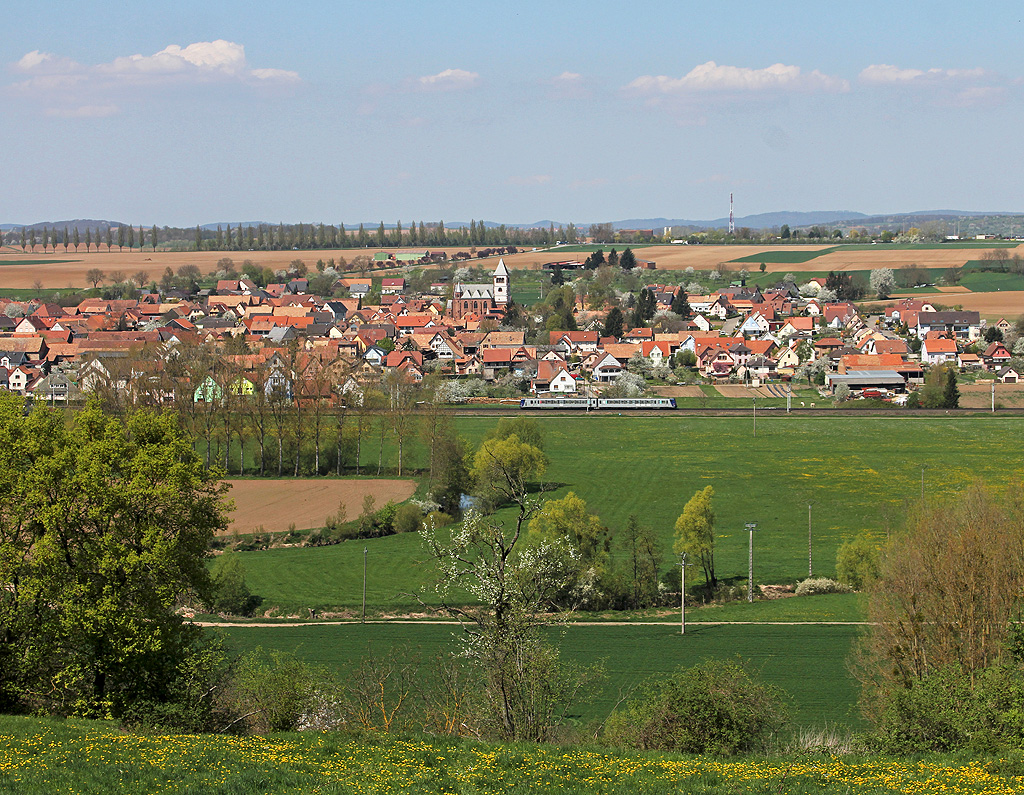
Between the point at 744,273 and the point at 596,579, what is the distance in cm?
11571

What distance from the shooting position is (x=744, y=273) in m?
140

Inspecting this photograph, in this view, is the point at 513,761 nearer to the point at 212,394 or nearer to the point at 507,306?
the point at 212,394

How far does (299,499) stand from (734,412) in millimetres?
30881

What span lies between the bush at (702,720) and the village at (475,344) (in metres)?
37.0

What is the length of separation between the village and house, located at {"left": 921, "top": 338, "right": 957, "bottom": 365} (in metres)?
0.11

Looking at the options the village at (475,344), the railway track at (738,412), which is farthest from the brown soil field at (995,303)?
the railway track at (738,412)

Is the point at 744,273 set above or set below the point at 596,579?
above

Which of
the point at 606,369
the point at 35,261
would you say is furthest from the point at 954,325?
the point at 35,261

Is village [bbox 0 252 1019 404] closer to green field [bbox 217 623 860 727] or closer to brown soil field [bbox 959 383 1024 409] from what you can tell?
brown soil field [bbox 959 383 1024 409]

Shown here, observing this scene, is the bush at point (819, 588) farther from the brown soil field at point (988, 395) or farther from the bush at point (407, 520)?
the brown soil field at point (988, 395)

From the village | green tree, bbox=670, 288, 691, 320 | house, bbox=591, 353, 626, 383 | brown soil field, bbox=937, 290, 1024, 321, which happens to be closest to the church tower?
the village

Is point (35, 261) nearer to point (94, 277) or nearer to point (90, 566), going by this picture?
point (94, 277)

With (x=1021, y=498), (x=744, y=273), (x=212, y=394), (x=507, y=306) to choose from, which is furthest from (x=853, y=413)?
(x=744, y=273)

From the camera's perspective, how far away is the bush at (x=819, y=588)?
100ft
